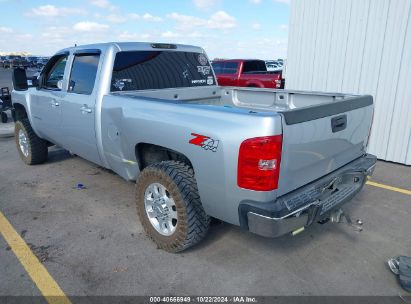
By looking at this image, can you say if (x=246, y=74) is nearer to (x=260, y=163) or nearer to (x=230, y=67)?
(x=230, y=67)

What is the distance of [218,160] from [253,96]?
249 cm

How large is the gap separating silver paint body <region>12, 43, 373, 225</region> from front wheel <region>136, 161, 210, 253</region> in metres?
0.20

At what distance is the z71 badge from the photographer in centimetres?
254

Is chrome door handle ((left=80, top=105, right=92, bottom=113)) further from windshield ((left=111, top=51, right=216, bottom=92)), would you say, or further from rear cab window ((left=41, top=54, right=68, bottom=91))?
rear cab window ((left=41, top=54, right=68, bottom=91))

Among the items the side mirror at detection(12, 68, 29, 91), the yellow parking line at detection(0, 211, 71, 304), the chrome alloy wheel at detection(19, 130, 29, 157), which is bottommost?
the yellow parking line at detection(0, 211, 71, 304)

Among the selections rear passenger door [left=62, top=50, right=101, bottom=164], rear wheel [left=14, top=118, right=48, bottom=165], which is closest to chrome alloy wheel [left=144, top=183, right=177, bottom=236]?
rear passenger door [left=62, top=50, right=101, bottom=164]

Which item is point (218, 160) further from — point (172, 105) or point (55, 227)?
point (55, 227)

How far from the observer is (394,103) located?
6.09 metres

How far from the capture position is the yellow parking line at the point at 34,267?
2709 mm

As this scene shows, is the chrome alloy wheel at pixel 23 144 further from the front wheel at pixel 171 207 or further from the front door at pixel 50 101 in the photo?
the front wheel at pixel 171 207

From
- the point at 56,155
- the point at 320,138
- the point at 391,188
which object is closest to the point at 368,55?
the point at 391,188

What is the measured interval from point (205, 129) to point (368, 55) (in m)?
5.01

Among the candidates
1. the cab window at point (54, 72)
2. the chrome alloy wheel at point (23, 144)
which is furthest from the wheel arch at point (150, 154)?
the chrome alloy wheel at point (23, 144)

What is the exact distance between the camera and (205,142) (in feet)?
8.57
